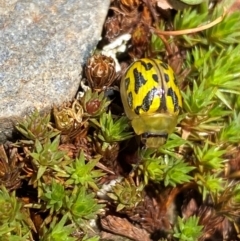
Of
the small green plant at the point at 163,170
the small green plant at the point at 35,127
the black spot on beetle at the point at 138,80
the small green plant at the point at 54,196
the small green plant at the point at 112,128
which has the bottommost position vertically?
the small green plant at the point at 163,170

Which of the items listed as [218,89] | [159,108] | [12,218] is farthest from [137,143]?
[12,218]

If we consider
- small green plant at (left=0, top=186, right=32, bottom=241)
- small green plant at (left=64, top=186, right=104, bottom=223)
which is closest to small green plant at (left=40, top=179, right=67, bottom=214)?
small green plant at (left=64, top=186, right=104, bottom=223)

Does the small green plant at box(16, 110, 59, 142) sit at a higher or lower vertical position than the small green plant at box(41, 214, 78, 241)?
higher

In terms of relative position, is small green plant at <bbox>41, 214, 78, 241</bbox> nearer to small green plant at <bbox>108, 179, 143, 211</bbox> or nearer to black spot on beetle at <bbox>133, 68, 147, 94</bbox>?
small green plant at <bbox>108, 179, 143, 211</bbox>

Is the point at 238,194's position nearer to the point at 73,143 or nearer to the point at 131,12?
the point at 73,143

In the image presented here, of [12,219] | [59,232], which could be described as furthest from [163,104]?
[12,219]

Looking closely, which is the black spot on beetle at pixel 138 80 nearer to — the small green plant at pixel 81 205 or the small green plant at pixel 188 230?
the small green plant at pixel 81 205

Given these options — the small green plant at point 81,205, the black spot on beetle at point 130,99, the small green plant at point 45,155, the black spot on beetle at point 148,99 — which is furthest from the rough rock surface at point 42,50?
the small green plant at point 81,205
